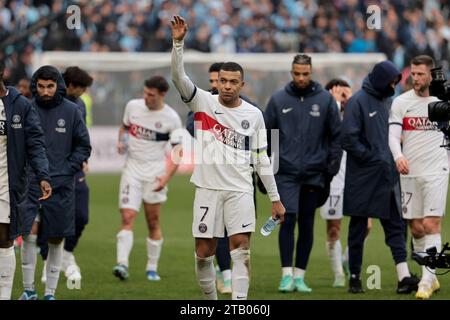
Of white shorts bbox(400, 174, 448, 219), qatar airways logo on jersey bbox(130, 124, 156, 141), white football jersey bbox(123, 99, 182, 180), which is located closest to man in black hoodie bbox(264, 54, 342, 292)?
white shorts bbox(400, 174, 448, 219)

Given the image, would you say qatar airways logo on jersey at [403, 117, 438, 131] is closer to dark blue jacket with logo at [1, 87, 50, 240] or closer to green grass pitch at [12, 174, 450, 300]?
green grass pitch at [12, 174, 450, 300]

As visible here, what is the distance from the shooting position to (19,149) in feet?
36.7

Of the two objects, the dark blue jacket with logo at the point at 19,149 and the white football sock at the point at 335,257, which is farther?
the white football sock at the point at 335,257

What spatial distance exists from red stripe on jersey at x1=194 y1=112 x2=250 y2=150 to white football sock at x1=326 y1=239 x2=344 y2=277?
3.85 m

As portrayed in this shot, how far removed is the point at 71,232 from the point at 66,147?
0.86 m

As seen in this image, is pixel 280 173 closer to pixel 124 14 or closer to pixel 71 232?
pixel 71 232

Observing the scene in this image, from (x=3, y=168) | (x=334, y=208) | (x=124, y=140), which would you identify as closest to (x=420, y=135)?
(x=334, y=208)

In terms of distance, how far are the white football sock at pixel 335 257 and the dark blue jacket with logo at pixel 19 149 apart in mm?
4692

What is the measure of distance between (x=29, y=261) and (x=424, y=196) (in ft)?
14.1

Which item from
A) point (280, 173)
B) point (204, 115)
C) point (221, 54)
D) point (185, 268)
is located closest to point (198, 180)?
point (204, 115)

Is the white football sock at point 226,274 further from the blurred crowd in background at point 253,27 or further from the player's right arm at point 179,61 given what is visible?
the blurred crowd in background at point 253,27

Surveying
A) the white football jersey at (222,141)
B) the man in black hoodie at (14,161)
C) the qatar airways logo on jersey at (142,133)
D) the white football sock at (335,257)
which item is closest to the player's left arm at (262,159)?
the white football jersey at (222,141)

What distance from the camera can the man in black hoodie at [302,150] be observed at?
1406 centimetres
